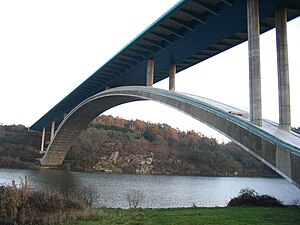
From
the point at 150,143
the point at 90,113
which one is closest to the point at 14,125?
the point at 150,143

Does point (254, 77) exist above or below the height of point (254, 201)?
above

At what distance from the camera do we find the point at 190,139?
87.7 meters

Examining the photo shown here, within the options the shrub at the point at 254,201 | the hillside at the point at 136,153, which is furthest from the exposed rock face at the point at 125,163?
the shrub at the point at 254,201

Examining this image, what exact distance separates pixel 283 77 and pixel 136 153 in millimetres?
53494

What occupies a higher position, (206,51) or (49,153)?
(206,51)

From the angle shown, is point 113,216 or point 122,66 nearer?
point 113,216

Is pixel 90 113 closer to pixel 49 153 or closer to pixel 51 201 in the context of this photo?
pixel 49 153

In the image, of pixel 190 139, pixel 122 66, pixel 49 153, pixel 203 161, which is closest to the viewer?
pixel 122 66

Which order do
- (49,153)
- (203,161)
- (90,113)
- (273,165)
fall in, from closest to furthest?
1. (273,165)
2. (90,113)
3. (49,153)
4. (203,161)

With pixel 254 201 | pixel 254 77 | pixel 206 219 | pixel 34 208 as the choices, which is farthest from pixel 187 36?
pixel 34 208

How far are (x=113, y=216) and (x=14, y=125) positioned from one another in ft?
229

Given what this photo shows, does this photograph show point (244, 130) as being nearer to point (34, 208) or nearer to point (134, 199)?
point (134, 199)

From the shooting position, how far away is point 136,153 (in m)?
64.3

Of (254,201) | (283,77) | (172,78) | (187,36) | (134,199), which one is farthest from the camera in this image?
(172,78)
